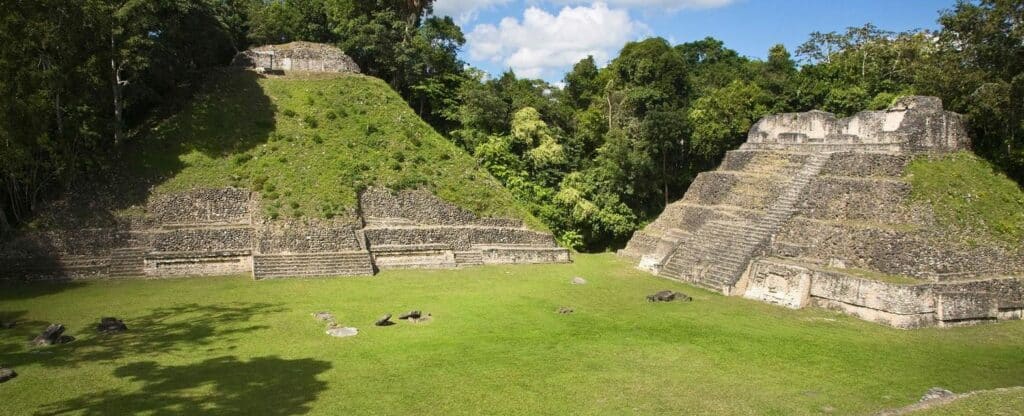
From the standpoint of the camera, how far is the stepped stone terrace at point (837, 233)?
15.6 meters

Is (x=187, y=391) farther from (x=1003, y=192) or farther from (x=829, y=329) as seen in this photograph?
(x=1003, y=192)

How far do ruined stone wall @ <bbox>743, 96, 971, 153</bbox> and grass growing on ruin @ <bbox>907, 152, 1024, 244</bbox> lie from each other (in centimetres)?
65

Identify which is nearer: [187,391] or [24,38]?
[187,391]

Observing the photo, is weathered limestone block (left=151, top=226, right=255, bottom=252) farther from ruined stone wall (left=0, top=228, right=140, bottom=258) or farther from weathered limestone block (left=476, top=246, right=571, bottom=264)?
weathered limestone block (left=476, top=246, right=571, bottom=264)

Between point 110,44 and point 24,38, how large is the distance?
11.1 feet

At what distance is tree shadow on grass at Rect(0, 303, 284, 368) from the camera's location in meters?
11.5

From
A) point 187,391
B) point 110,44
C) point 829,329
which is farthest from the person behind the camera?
point 110,44

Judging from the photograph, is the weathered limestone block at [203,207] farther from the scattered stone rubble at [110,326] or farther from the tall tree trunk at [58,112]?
the scattered stone rubble at [110,326]

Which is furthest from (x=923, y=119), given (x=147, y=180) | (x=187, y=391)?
(x=147, y=180)

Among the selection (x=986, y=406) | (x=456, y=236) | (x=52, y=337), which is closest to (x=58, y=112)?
(x=52, y=337)

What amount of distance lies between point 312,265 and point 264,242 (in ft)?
6.50

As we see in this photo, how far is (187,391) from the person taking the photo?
9.81 metres

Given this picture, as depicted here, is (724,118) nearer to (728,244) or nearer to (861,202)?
(728,244)

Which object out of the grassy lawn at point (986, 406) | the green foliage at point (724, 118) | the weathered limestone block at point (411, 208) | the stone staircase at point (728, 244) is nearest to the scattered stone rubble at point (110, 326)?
the weathered limestone block at point (411, 208)
